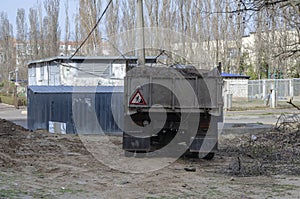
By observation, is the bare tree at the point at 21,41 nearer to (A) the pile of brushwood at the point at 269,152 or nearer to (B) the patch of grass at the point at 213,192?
(A) the pile of brushwood at the point at 269,152

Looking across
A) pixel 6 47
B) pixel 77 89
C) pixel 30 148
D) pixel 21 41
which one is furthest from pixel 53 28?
pixel 30 148

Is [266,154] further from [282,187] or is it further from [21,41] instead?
[21,41]

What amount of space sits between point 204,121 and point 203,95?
637mm

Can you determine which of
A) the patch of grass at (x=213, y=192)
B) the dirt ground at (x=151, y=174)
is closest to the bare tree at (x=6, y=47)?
the dirt ground at (x=151, y=174)

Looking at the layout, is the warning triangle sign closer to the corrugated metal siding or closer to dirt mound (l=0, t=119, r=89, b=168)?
dirt mound (l=0, t=119, r=89, b=168)

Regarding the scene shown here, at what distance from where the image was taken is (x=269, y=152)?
482 inches

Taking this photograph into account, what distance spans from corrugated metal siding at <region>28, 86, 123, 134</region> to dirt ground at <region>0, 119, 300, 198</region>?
17.8 ft

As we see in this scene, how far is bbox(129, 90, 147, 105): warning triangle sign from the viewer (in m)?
10.7

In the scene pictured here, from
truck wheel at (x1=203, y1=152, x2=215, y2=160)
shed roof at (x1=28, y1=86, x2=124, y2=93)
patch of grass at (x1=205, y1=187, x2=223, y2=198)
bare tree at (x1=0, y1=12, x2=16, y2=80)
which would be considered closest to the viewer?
patch of grass at (x1=205, y1=187, x2=223, y2=198)

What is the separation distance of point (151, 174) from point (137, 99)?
6.61ft

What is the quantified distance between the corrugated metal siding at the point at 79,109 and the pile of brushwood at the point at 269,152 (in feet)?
18.3

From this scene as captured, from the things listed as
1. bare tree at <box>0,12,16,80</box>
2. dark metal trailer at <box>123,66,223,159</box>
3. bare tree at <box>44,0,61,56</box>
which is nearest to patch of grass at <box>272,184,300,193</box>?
dark metal trailer at <box>123,66,223,159</box>

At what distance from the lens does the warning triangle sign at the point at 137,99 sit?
35.2ft

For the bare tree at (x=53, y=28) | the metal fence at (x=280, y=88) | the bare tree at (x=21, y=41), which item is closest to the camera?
the metal fence at (x=280, y=88)
